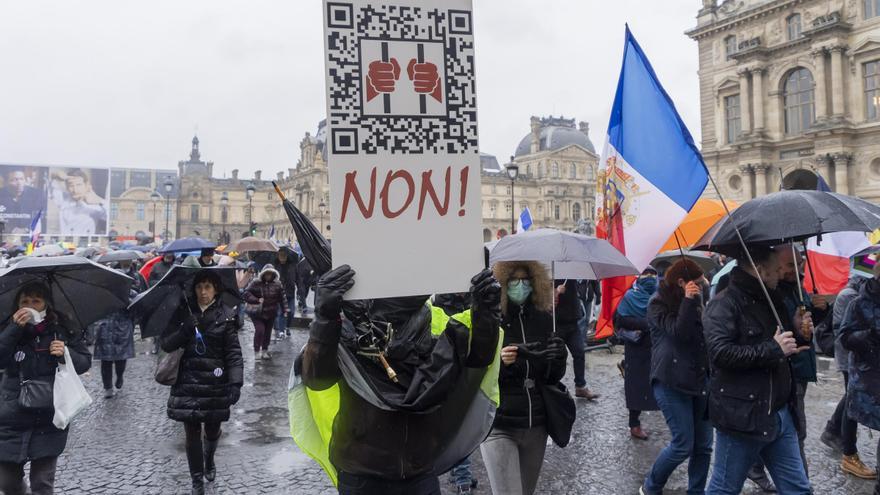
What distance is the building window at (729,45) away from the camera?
3388 cm

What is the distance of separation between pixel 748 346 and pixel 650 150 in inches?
66.1

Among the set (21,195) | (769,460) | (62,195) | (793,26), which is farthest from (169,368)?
(62,195)

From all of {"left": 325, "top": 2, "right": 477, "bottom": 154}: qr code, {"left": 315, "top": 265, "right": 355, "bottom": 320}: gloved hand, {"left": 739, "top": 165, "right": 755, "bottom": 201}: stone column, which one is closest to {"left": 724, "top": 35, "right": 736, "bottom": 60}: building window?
{"left": 739, "top": 165, "right": 755, "bottom": 201}: stone column

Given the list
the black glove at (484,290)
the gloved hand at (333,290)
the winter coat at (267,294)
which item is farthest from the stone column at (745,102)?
the gloved hand at (333,290)

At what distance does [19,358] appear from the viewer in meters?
3.79

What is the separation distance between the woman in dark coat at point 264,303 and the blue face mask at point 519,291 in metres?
6.72

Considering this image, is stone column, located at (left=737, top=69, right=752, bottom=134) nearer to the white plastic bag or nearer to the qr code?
the qr code

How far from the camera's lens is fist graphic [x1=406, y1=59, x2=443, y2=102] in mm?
2334

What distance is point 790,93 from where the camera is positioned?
32.1 meters

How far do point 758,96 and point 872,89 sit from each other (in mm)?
5076

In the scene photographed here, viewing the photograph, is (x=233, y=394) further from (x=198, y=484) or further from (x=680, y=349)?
(x=680, y=349)

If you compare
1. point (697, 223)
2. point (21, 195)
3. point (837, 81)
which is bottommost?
point (697, 223)

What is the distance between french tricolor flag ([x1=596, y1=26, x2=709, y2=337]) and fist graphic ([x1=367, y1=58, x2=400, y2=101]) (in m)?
2.50

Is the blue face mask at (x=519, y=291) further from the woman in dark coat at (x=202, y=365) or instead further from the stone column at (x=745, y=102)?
the stone column at (x=745, y=102)
